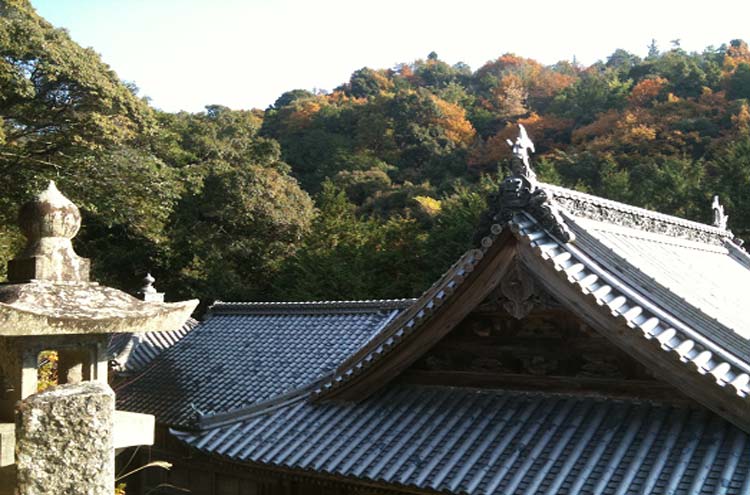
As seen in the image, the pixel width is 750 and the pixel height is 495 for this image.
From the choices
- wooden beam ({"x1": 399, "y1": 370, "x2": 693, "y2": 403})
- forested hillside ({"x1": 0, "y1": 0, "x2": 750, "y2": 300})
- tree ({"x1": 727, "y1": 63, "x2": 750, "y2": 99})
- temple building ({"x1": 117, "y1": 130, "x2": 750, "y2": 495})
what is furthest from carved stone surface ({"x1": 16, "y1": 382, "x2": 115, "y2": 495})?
tree ({"x1": 727, "y1": 63, "x2": 750, "y2": 99})

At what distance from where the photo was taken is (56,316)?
125 inches

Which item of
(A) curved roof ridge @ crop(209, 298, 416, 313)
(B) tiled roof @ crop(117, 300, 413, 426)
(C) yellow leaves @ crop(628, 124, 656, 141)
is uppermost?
(C) yellow leaves @ crop(628, 124, 656, 141)

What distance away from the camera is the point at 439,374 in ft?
24.1

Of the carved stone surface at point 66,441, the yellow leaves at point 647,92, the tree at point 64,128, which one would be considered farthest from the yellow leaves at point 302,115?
the carved stone surface at point 66,441

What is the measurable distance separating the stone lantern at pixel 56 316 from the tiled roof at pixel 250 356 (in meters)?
8.09

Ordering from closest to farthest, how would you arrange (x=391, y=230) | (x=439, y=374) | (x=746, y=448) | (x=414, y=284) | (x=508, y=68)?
(x=746, y=448)
(x=439, y=374)
(x=414, y=284)
(x=391, y=230)
(x=508, y=68)

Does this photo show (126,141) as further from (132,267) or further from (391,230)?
(391,230)

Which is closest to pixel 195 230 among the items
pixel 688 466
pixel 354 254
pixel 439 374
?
pixel 354 254

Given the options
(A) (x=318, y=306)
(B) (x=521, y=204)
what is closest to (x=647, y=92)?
(A) (x=318, y=306)

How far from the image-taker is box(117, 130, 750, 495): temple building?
5.59m

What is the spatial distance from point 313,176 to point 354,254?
57.1 ft

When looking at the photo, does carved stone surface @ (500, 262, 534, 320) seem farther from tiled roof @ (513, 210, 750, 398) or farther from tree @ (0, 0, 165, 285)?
tree @ (0, 0, 165, 285)

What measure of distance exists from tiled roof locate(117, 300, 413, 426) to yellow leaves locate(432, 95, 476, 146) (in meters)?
35.3

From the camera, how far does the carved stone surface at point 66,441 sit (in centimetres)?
285
